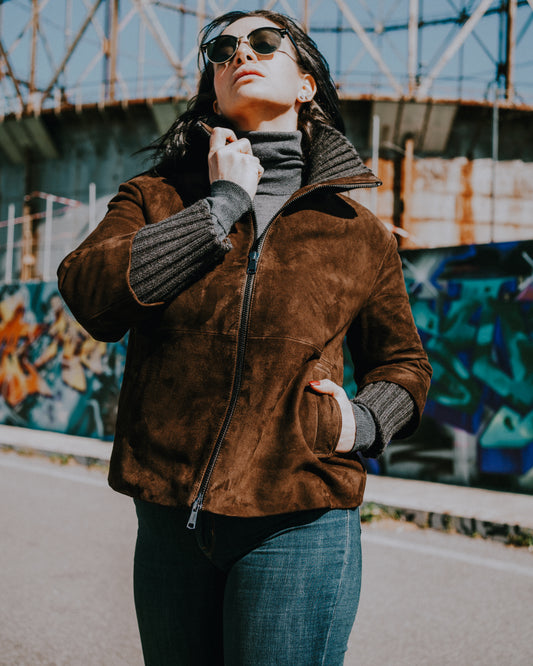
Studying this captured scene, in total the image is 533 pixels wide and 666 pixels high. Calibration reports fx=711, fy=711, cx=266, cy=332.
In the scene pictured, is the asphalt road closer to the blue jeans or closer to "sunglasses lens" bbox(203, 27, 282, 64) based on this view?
the blue jeans

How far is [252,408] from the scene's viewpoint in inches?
54.8

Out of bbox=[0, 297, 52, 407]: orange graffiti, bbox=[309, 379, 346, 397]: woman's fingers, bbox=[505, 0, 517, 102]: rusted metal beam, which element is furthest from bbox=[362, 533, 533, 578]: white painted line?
bbox=[505, 0, 517, 102]: rusted metal beam

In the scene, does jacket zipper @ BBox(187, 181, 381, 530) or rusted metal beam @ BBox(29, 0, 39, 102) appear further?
rusted metal beam @ BBox(29, 0, 39, 102)

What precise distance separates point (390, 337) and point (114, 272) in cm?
65

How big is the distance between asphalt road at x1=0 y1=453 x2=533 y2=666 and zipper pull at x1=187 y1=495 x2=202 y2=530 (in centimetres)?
233

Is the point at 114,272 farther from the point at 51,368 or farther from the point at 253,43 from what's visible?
the point at 51,368

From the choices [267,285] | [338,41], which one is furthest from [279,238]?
[338,41]

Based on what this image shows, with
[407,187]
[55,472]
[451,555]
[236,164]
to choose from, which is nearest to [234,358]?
[236,164]

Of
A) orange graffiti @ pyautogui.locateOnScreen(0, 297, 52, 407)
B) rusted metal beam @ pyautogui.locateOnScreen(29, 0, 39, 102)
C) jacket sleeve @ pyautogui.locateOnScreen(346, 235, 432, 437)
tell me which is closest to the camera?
jacket sleeve @ pyautogui.locateOnScreen(346, 235, 432, 437)

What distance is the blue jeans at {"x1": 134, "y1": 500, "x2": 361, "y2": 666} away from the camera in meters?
1.37

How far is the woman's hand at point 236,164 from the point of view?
1498 mm

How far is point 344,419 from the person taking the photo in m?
1.49

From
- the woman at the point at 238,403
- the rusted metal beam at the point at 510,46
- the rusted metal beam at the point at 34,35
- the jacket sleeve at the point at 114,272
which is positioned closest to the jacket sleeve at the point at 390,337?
the woman at the point at 238,403

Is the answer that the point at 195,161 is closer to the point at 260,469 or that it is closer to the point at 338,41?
the point at 260,469
